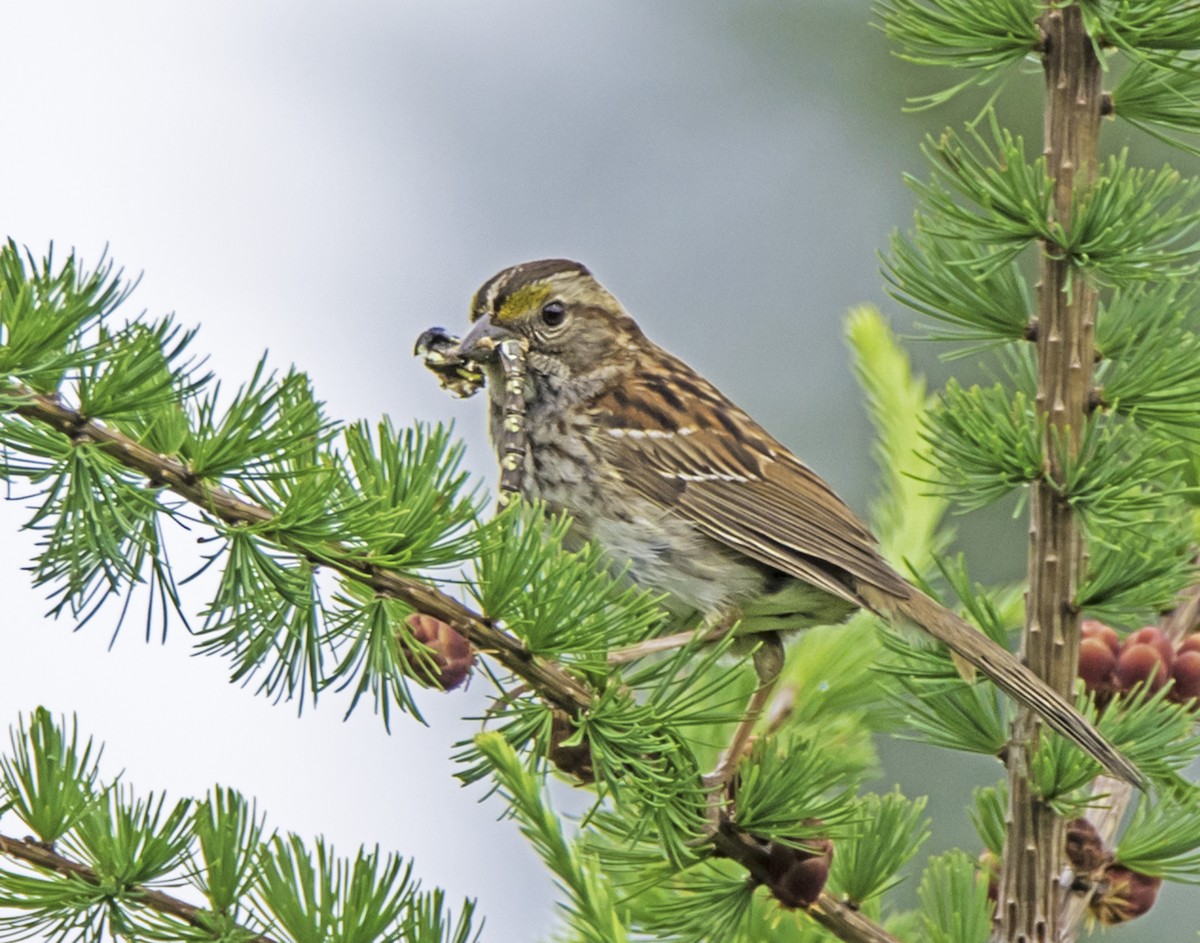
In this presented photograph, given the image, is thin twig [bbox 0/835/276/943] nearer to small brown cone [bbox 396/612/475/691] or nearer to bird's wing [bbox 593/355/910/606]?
small brown cone [bbox 396/612/475/691]

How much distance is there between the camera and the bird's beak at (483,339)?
299 cm

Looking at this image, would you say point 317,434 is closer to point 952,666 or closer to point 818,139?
point 952,666

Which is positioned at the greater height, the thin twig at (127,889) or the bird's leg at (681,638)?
the bird's leg at (681,638)

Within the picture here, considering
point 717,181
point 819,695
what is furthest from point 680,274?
point 819,695

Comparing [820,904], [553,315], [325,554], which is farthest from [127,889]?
[553,315]

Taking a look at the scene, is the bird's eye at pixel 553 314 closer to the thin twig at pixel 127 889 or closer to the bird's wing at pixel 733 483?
the bird's wing at pixel 733 483

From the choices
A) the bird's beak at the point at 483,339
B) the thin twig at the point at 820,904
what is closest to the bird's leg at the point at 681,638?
the thin twig at the point at 820,904

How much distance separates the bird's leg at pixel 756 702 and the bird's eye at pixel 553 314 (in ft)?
3.04

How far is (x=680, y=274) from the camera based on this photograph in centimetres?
856

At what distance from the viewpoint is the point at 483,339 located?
3.12 metres

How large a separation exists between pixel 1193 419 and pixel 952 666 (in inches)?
18.8

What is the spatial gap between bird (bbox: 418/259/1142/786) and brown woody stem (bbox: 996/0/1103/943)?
469mm

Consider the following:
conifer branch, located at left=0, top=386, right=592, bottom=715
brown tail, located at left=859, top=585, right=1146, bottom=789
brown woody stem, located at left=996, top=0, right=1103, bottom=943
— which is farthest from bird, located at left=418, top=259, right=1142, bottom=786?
conifer branch, located at left=0, top=386, right=592, bottom=715

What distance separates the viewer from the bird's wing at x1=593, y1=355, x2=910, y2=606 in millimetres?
3016
